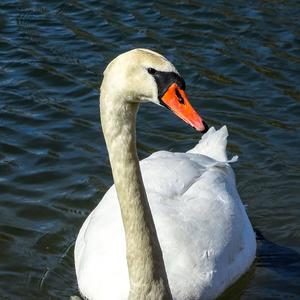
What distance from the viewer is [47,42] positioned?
1150cm

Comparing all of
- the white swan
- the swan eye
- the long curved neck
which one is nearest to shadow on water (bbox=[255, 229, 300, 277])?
the white swan

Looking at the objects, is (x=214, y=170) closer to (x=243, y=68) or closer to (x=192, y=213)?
(x=192, y=213)

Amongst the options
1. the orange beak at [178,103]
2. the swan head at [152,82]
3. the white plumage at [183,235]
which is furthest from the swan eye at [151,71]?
the white plumage at [183,235]

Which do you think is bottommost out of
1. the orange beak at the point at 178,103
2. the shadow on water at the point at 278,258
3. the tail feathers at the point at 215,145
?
the shadow on water at the point at 278,258

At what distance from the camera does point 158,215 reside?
6418 millimetres

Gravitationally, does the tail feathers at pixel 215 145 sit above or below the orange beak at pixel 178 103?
below

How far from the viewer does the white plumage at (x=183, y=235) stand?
20.0 ft

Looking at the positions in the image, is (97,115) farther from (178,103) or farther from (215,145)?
(178,103)

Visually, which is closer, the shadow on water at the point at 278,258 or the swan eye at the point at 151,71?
the swan eye at the point at 151,71

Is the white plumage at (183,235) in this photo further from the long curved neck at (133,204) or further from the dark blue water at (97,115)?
the long curved neck at (133,204)

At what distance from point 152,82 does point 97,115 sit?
4.96 metres

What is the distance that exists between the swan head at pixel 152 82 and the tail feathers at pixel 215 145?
306 cm

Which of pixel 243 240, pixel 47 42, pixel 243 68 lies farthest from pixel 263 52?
pixel 243 240

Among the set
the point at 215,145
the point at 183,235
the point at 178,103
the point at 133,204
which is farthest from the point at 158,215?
the point at 178,103
